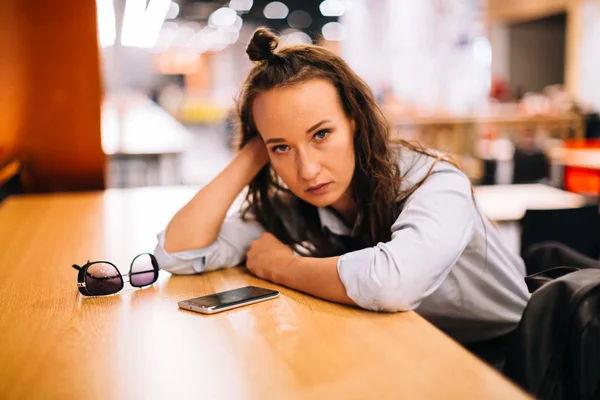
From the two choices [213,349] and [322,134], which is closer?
[213,349]

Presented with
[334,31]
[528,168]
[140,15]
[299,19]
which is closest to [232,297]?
[528,168]

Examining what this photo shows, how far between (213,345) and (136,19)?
6.02 m

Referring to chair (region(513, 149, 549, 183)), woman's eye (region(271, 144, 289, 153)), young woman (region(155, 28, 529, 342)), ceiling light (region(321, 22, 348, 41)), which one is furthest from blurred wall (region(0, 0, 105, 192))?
ceiling light (region(321, 22, 348, 41))

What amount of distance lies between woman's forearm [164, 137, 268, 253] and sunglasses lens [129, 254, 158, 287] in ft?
0.48

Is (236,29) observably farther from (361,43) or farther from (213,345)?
(213,345)

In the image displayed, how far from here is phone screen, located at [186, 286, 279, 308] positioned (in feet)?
3.86

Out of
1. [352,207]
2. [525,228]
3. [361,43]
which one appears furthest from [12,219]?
[361,43]

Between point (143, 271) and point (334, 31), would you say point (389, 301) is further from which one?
point (334, 31)

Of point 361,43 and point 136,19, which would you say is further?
point 361,43

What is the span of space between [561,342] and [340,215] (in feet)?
2.33

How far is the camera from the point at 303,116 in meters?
1.35

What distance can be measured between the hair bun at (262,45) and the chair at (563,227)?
1.44m

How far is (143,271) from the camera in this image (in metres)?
1.36

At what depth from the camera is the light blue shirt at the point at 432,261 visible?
1.14 metres
